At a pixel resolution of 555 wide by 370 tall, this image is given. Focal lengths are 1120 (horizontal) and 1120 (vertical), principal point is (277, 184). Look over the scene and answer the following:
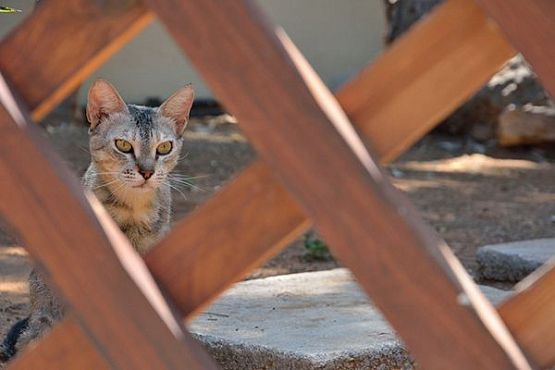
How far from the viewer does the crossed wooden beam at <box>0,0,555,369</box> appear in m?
1.46

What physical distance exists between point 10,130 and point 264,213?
1.22 feet

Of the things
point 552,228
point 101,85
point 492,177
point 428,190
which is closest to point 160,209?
point 101,85

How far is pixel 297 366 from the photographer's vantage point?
2.84 metres

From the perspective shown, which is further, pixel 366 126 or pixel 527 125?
pixel 527 125

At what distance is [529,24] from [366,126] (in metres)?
0.25

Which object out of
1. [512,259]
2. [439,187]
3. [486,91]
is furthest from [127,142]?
[486,91]

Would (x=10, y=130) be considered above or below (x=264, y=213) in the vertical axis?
above

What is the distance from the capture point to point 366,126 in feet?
4.93

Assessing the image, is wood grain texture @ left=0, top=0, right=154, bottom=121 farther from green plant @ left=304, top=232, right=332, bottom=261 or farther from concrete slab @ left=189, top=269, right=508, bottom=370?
green plant @ left=304, top=232, right=332, bottom=261

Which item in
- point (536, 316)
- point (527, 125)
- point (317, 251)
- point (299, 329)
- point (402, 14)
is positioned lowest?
point (527, 125)

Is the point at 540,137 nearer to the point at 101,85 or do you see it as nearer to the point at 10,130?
the point at 101,85

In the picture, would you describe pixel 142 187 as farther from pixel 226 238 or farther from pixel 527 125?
pixel 527 125

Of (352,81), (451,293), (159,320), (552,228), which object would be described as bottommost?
(552,228)

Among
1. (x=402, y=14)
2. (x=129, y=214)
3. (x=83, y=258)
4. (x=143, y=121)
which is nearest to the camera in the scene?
(x=83, y=258)
